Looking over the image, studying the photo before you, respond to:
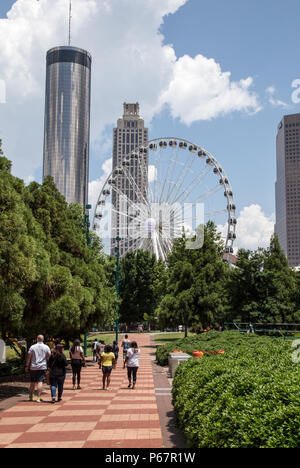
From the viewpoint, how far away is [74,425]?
905 centimetres

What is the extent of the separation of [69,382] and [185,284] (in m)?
21.6

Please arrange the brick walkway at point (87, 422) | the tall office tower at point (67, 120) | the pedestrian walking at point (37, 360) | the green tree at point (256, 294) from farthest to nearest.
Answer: the tall office tower at point (67, 120)
the green tree at point (256, 294)
the pedestrian walking at point (37, 360)
the brick walkway at point (87, 422)

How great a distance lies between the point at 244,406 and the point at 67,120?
18707cm

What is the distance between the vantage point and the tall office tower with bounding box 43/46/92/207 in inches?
7219

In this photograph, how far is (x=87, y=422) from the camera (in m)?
9.33

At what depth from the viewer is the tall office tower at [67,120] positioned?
183375 millimetres

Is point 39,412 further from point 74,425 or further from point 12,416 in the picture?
point 74,425

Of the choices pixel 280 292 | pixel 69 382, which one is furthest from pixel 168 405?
pixel 280 292

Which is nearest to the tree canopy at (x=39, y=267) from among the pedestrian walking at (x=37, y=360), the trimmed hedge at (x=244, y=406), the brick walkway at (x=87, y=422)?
the pedestrian walking at (x=37, y=360)

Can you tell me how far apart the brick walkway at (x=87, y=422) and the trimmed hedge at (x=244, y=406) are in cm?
107

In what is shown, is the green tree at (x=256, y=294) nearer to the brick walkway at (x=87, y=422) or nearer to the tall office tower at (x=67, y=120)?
the brick walkway at (x=87, y=422)

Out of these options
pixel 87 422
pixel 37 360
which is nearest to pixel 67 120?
pixel 37 360

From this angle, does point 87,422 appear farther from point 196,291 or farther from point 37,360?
point 196,291
